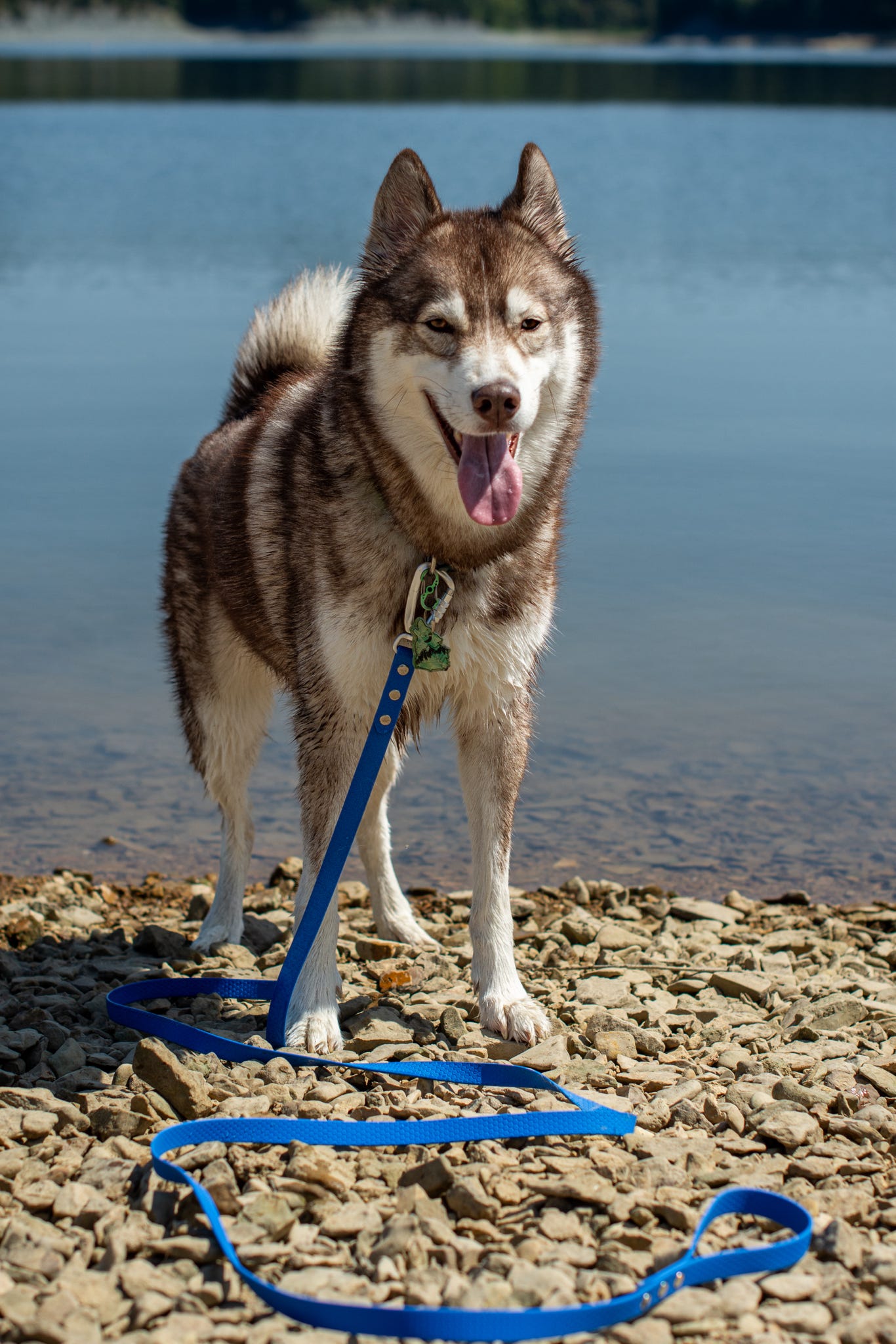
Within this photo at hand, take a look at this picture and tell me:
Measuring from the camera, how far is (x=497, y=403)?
3002 mm

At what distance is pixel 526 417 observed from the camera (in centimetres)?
309

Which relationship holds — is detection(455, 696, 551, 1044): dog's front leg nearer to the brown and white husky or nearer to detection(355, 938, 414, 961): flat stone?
the brown and white husky

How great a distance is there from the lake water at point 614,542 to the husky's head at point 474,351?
2.35 ft

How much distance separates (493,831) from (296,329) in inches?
65.9

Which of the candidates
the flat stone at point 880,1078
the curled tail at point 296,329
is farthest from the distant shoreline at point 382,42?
the flat stone at point 880,1078

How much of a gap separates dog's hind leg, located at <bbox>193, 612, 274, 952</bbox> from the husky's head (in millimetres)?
1085

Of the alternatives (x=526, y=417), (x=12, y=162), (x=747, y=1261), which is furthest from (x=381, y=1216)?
(x=12, y=162)

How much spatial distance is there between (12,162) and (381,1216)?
25.1 meters

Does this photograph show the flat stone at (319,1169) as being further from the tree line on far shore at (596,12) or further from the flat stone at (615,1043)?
the tree line on far shore at (596,12)

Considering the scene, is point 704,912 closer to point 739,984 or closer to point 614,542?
point 739,984

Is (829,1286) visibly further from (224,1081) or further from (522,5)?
(522,5)

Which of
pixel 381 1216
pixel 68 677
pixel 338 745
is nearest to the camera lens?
pixel 381 1216

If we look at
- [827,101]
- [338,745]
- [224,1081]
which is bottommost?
[224,1081]

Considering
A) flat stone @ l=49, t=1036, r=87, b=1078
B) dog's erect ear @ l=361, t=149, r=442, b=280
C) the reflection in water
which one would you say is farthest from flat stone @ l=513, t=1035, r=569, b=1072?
the reflection in water
